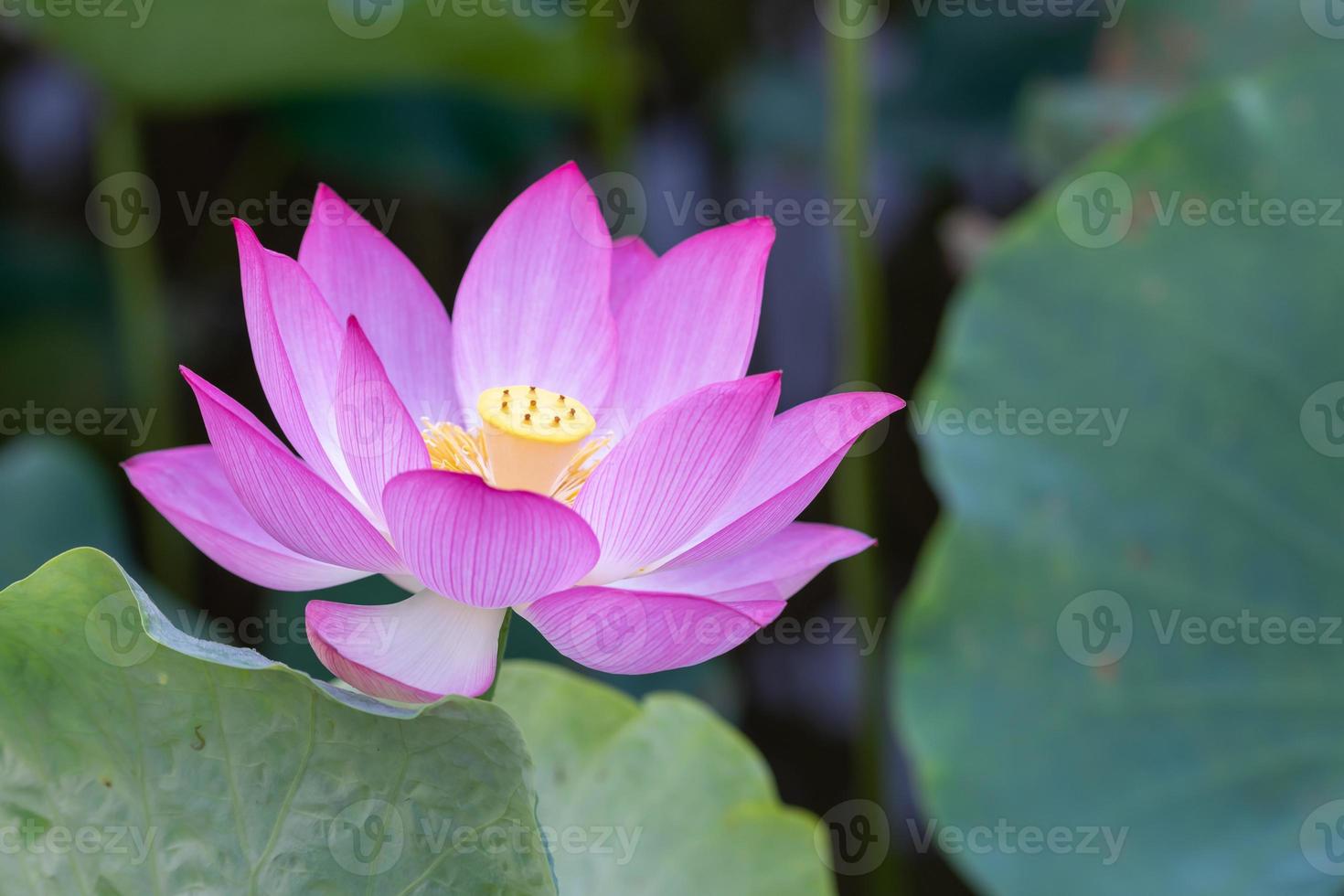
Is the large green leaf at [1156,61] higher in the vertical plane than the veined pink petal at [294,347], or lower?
higher

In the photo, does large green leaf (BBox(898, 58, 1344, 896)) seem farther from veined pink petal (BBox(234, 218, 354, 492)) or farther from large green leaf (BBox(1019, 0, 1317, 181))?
veined pink petal (BBox(234, 218, 354, 492))

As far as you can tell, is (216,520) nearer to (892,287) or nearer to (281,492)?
(281,492)

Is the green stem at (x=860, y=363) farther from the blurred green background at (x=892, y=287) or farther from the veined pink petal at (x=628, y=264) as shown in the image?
the veined pink petal at (x=628, y=264)

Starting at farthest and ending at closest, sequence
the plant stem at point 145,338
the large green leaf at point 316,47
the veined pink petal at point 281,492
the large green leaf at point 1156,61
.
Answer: the plant stem at point 145,338 < the large green leaf at point 1156,61 < the large green leaf at point 316,47 < the veined pink petal at point 281,492

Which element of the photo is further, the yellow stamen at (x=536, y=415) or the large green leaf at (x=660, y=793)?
the large green leaf at (x=660, y=793)

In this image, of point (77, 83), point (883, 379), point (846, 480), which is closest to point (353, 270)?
point (846, 480)

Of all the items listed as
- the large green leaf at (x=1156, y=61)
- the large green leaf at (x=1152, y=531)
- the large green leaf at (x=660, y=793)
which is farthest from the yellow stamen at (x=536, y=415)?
the large green leaf at (x=1156, y=61)

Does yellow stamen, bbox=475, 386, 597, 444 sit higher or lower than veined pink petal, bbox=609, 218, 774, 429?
lower

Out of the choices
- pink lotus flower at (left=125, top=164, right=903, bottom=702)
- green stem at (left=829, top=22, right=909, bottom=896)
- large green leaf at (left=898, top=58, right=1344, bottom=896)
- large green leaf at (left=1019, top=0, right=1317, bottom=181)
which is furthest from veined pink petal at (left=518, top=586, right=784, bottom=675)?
large green leaf at (left=1019, top=0, right=1317, bottom=181)
